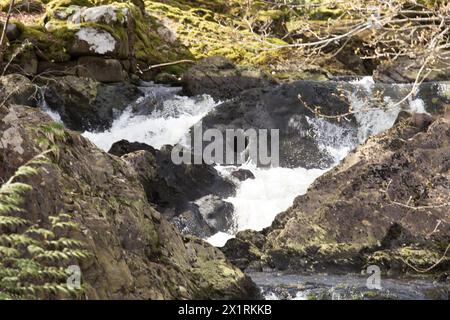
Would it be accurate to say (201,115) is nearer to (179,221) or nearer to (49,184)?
(179,221)

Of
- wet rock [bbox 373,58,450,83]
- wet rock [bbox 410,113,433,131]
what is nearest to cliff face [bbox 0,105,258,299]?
wet rock [bbox 410,113,433,131]

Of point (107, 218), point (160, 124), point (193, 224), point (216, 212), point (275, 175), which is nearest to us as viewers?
point (107, 218)

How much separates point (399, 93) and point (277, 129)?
500cm

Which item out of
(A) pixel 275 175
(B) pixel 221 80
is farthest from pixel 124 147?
(B) pixel 221 80

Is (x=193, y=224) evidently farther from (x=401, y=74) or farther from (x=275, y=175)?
(x=401, y=74)

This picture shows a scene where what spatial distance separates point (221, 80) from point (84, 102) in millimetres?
4882

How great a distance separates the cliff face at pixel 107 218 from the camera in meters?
4.89

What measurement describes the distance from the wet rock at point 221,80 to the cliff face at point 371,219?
1061 centimetres

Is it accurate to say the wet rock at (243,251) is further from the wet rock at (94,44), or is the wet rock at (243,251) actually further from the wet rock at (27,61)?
the wet rock at (94,44)

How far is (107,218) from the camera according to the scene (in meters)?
5.47

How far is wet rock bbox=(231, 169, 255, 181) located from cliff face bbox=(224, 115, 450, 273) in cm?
A: 469

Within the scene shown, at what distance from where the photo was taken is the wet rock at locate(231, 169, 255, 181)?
16.1 m

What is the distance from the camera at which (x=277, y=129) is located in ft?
61.1

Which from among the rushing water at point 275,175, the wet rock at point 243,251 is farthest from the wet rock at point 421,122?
the wet rock at point 243,251
